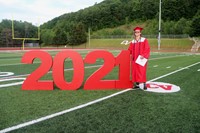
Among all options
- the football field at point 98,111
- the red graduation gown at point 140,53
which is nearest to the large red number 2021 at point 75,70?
the red graduation gown at point 140,53

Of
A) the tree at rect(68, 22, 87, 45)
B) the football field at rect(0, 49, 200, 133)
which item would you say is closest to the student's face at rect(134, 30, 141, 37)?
the football field at rect(0, 49, 200, 133)

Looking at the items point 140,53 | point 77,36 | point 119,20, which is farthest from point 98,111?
point 119,20

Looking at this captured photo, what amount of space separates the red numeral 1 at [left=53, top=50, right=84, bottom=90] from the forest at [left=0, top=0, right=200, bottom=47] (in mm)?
27138

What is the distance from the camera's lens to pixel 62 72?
5.92 metres

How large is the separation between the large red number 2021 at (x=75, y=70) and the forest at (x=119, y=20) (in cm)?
2707

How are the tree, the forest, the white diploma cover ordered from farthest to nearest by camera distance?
1. the tree
2. the forest
3. the white diploma cover

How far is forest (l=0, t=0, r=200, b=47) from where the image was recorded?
45094mm

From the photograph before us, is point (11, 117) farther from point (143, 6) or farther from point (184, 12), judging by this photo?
point (143, 6)

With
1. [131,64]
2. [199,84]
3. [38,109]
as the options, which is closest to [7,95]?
[38,109]

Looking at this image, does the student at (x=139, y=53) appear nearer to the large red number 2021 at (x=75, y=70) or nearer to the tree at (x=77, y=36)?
the large red number 2021 at (x=75, y=70)

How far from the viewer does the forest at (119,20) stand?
45.1 m

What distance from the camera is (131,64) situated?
20.8ft

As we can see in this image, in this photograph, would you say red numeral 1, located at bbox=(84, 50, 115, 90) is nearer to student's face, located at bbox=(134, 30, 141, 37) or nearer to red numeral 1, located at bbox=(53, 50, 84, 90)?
red numeral 1, located at bbox=(53, 50, 84, 90)

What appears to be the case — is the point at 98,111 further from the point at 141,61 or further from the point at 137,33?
the point at 137,33
